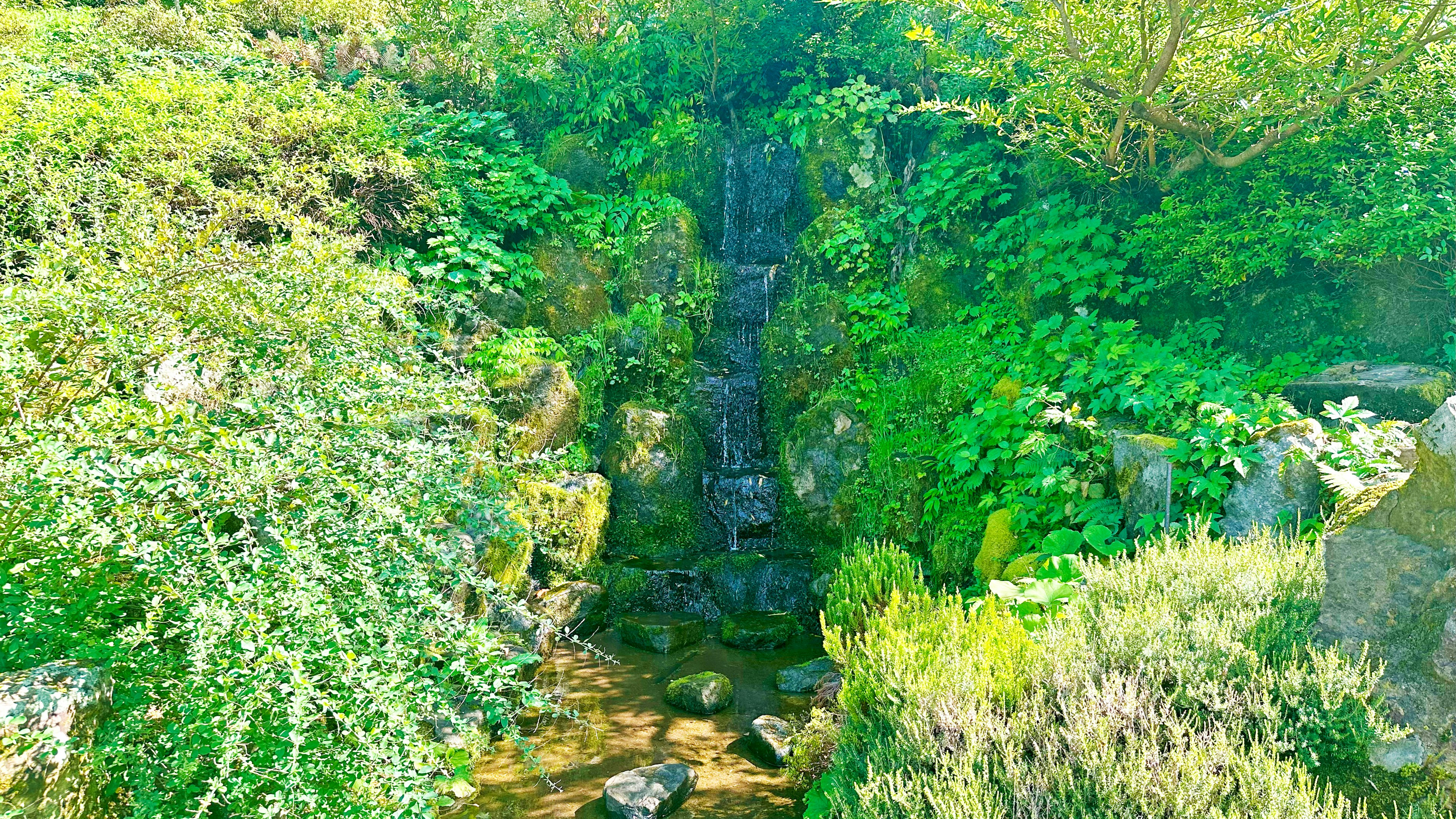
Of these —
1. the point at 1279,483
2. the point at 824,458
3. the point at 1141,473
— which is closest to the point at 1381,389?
the point at 1279,483

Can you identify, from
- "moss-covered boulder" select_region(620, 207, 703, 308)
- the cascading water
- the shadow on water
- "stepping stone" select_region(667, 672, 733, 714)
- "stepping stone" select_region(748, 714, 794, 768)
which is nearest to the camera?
the shadow on water

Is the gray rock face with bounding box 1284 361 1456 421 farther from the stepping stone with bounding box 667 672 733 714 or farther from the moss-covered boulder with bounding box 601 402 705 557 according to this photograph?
the moss-covered boulder with bounding box 601 402 705 557

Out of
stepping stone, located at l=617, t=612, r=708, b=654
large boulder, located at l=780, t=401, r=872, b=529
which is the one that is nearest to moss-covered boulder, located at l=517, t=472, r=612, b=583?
stepping stone, located at l=617, t=612, r=708, b=654

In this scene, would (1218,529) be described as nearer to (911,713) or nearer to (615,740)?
(911,713)

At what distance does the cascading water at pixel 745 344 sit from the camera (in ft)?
29.6

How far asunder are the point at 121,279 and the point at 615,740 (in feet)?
14.0

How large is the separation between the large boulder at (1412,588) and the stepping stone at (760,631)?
4712mm

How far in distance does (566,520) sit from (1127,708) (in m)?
6.22

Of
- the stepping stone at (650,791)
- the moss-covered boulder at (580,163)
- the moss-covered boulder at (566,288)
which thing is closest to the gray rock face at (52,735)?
the stepping stone at (650,791)

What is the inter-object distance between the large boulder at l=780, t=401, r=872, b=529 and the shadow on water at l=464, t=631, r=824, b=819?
5.25 ft

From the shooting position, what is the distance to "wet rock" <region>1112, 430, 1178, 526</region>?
570 cm

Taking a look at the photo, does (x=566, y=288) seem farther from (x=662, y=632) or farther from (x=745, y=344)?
(x=662, y=632)

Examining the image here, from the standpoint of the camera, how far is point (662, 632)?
23.8 feet

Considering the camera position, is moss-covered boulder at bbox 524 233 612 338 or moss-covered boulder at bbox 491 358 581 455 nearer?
moss-covered boulder at bbox 491 358 581 455
